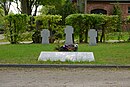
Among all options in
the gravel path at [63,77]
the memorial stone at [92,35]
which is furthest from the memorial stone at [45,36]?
the gravel path at [63,77]

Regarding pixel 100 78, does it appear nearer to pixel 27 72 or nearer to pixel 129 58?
pixel 27 72

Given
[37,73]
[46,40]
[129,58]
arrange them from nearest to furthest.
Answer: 1. [37,73]
2. [129,58]
3. [46,40]

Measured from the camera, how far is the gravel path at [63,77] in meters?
9.32

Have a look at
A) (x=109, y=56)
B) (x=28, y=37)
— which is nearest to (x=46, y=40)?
(x=28, y=37)

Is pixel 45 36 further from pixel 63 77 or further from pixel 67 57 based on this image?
pixel 63 77

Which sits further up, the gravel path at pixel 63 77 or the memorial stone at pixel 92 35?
the memorial stone at pixel 92 35

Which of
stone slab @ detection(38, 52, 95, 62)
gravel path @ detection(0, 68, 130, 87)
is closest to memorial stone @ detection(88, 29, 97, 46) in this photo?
stone slab @ detection(38, 52, 95, 62)

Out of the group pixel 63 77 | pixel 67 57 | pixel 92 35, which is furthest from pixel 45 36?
pixel 63 77

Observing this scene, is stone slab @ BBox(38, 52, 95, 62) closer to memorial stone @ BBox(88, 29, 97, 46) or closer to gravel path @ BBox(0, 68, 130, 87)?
gravel path @ BBox(0, 68, 130, 87)

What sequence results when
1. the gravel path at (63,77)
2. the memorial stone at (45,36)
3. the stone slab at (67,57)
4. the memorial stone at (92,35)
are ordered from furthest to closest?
the memorial stone at (45,36) → the memorial stone at (92,35) → the stone slab at (67,57) → the gravel path at (63,77)

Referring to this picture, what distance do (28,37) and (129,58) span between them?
426 inches

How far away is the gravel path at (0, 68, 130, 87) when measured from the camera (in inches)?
367

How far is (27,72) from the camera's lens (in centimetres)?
1155

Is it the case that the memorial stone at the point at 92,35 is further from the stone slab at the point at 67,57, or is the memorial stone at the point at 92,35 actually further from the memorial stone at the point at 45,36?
the stone slab at the point at 67,57
